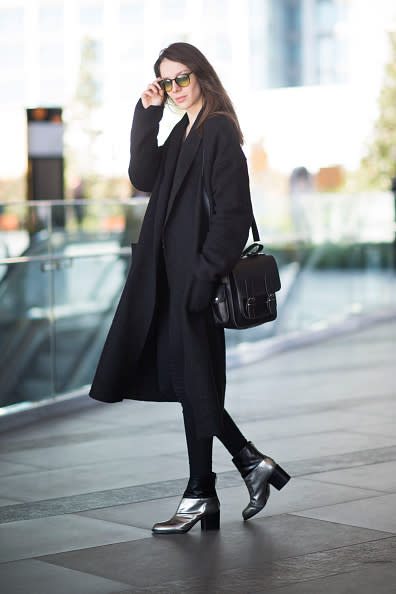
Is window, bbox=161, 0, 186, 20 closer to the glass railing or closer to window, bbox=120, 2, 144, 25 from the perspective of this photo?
window, bbox=120, 2, 144, 25

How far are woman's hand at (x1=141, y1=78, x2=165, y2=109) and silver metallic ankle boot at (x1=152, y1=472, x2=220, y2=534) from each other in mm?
1487

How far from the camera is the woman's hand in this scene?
15.2ft

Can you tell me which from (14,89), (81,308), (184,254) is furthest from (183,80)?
(14,89)

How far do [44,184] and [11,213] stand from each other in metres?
3.86

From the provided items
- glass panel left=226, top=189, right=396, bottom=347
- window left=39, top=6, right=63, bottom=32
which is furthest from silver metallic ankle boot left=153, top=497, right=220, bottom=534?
window left=39, top=6, right=63, bottom=32

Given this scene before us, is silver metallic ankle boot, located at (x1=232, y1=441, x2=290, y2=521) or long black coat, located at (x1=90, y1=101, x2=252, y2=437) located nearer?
long black coat, located at (x1=90, y1=101, x2=252, y2=437)

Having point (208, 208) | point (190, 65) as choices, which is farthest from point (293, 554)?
point (190, 65)

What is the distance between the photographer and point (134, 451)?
6340 millimetres

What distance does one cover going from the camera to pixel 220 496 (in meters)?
5.16

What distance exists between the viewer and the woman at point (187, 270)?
14.4ft

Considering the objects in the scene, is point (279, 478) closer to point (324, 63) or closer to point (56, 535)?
point (56, 535)

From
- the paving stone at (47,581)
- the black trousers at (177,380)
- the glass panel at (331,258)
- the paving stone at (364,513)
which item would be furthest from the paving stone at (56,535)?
the glass panel at (331,258)

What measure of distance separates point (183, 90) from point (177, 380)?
112 centimetres

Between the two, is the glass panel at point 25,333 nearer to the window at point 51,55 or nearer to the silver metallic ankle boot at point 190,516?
the silver metallic ankle boot at point 190,516
